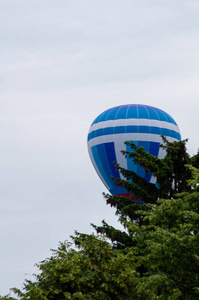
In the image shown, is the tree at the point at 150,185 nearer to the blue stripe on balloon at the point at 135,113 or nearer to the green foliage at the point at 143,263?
the green foliage at the point at 143,263

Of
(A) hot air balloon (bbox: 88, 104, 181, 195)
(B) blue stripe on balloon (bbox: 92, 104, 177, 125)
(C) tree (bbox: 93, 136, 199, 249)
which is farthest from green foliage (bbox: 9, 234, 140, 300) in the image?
(B) blue stripe on balloon (bbox: 92, 104, 177, 125)

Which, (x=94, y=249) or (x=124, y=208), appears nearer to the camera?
(x=94, y=249)

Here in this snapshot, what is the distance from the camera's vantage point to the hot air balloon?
51938 mm

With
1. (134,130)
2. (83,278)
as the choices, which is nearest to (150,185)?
(83,278)

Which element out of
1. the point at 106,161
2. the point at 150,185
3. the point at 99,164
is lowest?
the point at 150,185

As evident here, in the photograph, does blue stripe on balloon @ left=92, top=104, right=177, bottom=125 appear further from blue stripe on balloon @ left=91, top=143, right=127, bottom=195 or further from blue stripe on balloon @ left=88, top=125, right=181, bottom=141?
blue stripe on balloon @ left=91, top=143, right=127, bottom=195

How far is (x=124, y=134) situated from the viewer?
171 feet

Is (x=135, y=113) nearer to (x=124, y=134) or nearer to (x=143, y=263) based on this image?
(x=124, y=134)

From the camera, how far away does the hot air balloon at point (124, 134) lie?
51.9m

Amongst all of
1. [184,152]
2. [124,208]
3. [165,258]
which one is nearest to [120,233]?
[124,208]

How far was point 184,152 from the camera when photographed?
31.9 m

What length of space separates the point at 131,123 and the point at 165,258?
3375 cm

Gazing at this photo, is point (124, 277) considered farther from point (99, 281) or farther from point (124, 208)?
point (124, 208)

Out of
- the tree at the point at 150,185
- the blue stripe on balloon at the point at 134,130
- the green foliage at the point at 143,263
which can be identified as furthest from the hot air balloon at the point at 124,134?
the green foliage at the point at 143,263
